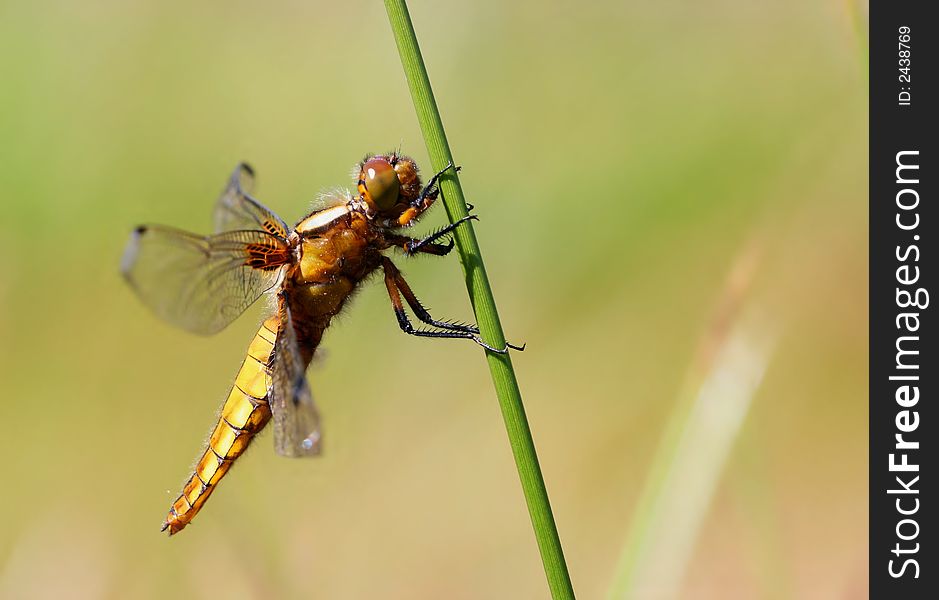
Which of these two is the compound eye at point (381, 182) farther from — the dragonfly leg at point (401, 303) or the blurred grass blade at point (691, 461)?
the blurred grass blade at point (691, 461)

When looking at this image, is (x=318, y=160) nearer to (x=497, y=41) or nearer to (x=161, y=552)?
(x=497, y=41)

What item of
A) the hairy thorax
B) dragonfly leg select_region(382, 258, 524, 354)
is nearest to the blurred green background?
the hairy thorax

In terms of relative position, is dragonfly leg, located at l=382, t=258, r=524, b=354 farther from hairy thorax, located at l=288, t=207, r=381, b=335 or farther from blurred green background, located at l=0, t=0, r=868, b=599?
blurred green background, located at l=0, t=0, r=868, b=599

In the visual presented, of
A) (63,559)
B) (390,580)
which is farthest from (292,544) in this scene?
(63,559)

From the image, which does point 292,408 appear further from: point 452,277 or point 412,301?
point 452,277

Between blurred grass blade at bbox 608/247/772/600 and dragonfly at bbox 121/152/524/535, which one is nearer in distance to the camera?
blurred grass blade at bbox 608/247/772/600

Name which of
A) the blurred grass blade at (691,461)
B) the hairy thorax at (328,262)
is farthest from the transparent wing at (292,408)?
the blurred grass blade at (691,461)

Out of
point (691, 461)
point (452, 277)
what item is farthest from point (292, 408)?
point (452, 277)
